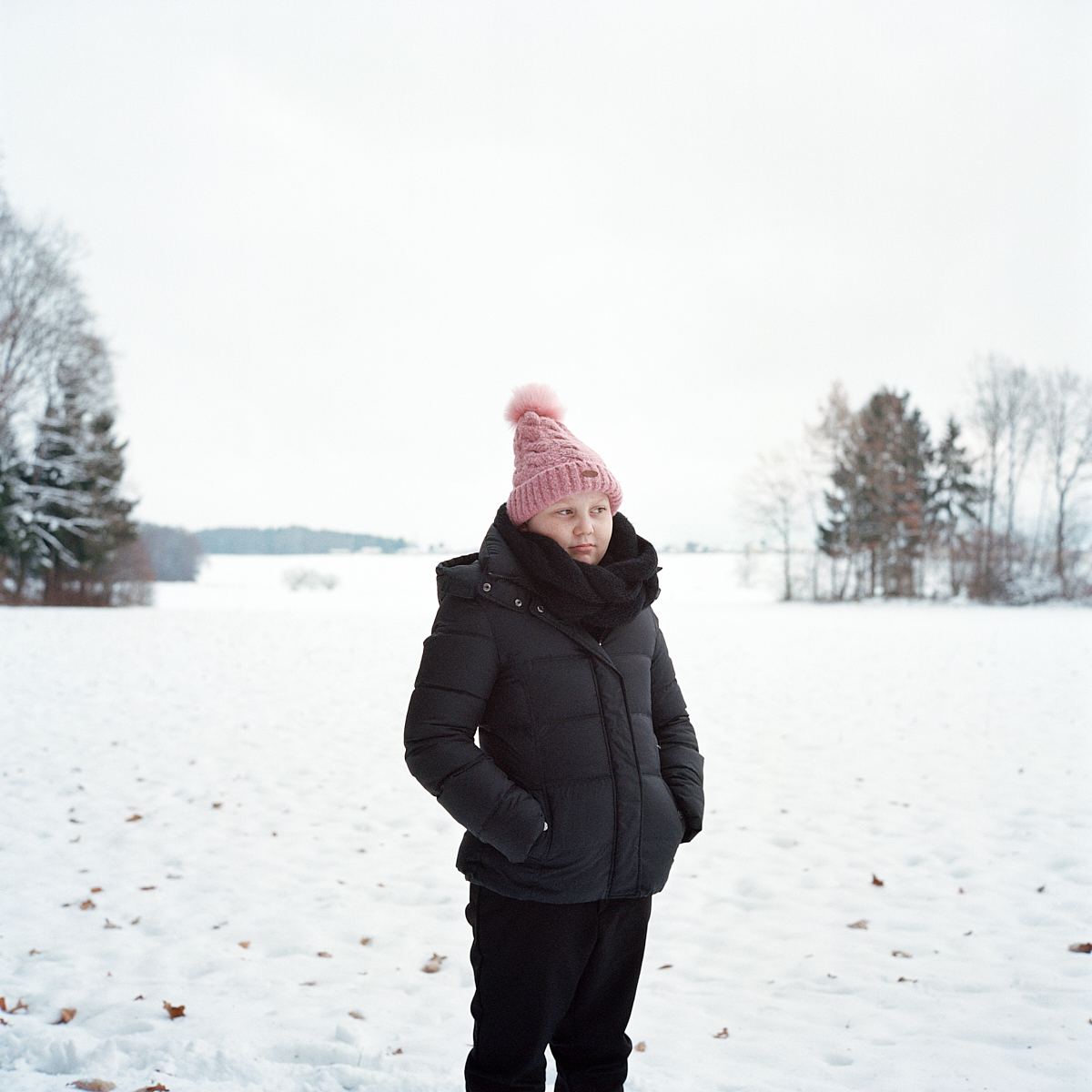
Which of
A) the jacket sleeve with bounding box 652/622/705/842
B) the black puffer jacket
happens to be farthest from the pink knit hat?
the jacket sleeve with bounding box 652/622/705/842

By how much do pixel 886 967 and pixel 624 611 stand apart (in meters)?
2.37

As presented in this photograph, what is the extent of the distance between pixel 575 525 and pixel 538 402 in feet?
1.35

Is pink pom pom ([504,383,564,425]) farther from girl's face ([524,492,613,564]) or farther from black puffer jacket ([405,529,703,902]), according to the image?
black puffer jacket ([405,529,703,902])

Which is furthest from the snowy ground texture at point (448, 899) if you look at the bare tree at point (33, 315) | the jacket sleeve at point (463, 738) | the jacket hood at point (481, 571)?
the bare tree at point (33, 315)

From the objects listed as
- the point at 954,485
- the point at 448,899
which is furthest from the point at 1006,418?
the point at 448,899

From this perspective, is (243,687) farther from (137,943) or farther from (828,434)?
(828,434)

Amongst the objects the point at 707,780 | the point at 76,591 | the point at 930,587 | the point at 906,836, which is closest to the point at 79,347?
the point at 76,591

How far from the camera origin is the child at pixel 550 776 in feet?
5.65

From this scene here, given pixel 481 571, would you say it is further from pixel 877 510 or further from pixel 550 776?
pixel 877 510

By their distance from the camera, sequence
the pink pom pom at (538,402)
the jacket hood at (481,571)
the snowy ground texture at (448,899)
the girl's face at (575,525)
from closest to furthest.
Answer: the jacket hood at (481,571), the girl's face at (575,525), the pink pom pom at (538,402), the snowy ground texture at (448,899)

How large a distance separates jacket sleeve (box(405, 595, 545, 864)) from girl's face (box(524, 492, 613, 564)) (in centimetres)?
29

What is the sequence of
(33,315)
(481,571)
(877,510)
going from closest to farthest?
(481,571) < (33,315) < (877,510)

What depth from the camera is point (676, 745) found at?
2053mm

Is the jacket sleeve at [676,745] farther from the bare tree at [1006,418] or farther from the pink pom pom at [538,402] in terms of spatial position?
the bare tree at [1006,418]
